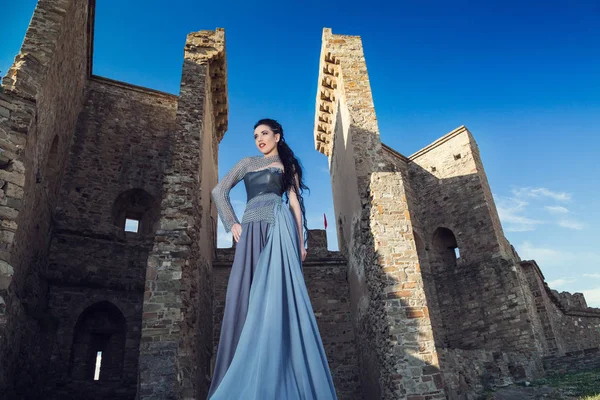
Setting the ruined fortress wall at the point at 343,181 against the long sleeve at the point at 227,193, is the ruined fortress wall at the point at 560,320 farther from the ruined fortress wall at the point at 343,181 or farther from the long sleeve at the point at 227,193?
the long sleeve at the point at 227,193

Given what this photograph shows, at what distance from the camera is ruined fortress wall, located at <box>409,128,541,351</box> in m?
12.7

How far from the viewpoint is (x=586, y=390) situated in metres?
6.89

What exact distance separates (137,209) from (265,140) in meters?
8.79

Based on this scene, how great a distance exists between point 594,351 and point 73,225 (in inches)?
526

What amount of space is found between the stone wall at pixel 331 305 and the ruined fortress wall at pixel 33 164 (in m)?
3.77

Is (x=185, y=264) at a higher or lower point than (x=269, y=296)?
Result: higher

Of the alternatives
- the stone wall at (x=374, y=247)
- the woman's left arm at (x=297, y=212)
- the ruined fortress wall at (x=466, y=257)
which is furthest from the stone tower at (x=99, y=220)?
the ruined fortress wall at (x=466, y=257)

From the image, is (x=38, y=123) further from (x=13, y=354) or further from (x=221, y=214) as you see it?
(x=221, y=214)

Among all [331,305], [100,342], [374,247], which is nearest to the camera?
[374,247]

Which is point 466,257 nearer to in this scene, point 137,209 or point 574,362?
point 574,362

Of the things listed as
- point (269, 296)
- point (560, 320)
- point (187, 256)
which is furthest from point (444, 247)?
point (269, 296)

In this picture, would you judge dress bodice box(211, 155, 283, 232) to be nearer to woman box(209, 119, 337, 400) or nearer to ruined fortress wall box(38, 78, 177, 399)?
woman box(209, 119, 337, 400)

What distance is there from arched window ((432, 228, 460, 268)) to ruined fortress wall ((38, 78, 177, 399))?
1042 centimetres

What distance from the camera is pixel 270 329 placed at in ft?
9.94
